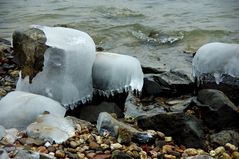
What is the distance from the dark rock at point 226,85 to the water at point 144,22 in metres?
1.41

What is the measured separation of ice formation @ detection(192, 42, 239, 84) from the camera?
18.0 feet

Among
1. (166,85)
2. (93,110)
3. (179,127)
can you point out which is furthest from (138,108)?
(179,127)

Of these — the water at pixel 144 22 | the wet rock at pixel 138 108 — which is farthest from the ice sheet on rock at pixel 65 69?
the water at pixel 144 22

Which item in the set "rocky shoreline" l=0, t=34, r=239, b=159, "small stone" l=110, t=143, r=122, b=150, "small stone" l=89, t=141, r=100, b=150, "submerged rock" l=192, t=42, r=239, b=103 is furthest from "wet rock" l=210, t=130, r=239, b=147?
"submerged rock" l=192, t=42, r=239, b=103

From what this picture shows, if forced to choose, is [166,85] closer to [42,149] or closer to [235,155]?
[235,155]

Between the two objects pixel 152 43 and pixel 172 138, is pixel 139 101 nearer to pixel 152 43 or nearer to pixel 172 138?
pixel 172 138

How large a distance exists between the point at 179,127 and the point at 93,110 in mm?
1216

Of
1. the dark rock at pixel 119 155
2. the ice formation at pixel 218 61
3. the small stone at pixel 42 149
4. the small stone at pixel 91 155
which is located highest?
the ice formation at pixel 218 61

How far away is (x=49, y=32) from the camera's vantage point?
5.00 m

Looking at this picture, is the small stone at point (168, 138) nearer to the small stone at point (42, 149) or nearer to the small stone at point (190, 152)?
the small stone at point (190, 152)

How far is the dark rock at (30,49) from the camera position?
4809 millimetres

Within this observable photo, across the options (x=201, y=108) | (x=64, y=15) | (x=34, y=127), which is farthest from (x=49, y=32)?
(x=64, y=15)

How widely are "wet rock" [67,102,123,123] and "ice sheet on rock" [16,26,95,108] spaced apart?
0.31 feet

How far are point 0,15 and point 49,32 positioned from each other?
804cm
